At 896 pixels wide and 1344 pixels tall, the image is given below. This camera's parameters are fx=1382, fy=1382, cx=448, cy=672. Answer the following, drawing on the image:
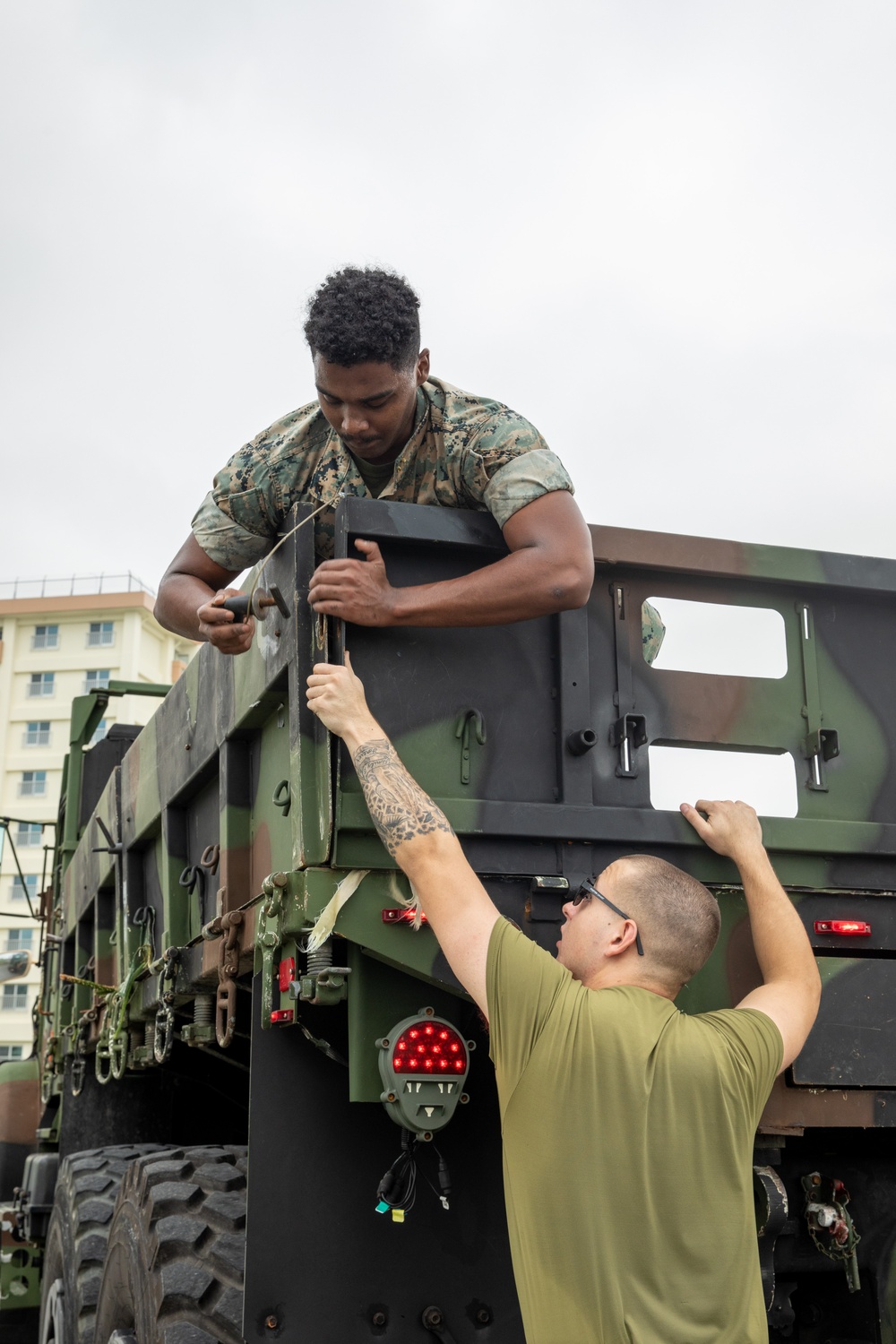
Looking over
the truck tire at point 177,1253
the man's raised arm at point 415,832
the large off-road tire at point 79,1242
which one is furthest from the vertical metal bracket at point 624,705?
the large off-road tire at point 79,1242

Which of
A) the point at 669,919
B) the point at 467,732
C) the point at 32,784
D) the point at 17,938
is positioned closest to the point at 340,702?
the point at 467,732

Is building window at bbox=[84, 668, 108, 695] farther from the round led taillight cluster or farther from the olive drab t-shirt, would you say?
the olive drab t-shirt

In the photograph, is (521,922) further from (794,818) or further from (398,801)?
(794,818)

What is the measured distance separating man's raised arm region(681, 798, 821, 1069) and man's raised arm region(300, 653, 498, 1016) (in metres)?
0.58

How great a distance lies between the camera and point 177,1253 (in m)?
3.46

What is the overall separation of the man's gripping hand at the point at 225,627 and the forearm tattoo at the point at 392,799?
669 mm

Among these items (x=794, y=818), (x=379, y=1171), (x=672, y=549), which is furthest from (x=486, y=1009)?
(x=672, y=549)

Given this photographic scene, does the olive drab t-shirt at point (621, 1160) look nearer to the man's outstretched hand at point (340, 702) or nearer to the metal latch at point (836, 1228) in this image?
the man's outstretched hand at point (340, 702)

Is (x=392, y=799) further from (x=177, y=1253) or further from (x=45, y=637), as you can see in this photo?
(x=45, y=637)

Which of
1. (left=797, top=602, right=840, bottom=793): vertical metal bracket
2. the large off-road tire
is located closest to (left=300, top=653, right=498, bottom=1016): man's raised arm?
(left=797, top=602, right=840, bottom=793): vertical metal bracket

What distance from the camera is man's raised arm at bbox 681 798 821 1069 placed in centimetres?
280

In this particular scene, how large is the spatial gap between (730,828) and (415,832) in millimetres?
792

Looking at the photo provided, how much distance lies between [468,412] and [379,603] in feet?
2.43

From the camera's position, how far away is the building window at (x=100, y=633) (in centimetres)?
4353
